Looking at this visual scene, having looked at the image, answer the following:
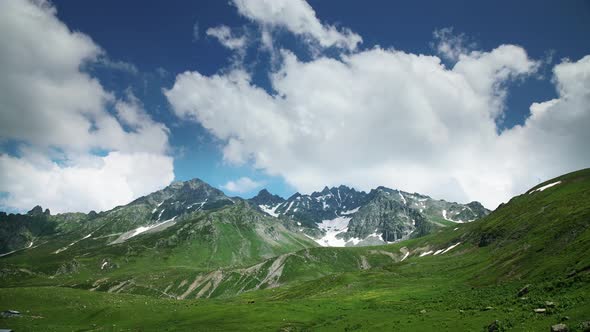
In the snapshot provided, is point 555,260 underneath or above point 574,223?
underneath

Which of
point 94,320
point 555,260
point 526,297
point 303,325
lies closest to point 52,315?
point 94,320

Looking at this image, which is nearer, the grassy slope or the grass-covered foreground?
the grass-covered foreground

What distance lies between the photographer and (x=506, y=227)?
172 metres

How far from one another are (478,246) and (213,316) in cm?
15733

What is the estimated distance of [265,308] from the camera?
8462 cm

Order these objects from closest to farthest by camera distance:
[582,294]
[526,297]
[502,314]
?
[582,294] → [502,314] → [526,297]

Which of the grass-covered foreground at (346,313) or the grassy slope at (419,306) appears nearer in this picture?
the grass-covered foreground at (346,313)

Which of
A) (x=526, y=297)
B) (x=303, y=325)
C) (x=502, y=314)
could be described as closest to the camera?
(x=502, y=314)

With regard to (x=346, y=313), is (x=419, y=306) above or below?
above

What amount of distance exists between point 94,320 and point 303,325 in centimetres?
4840

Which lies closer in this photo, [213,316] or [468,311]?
[468,311]

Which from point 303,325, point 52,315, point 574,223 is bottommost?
point 303,325

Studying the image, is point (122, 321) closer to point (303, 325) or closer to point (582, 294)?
point (303, 325)

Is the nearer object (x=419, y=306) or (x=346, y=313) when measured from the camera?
(x=419, y=306)
